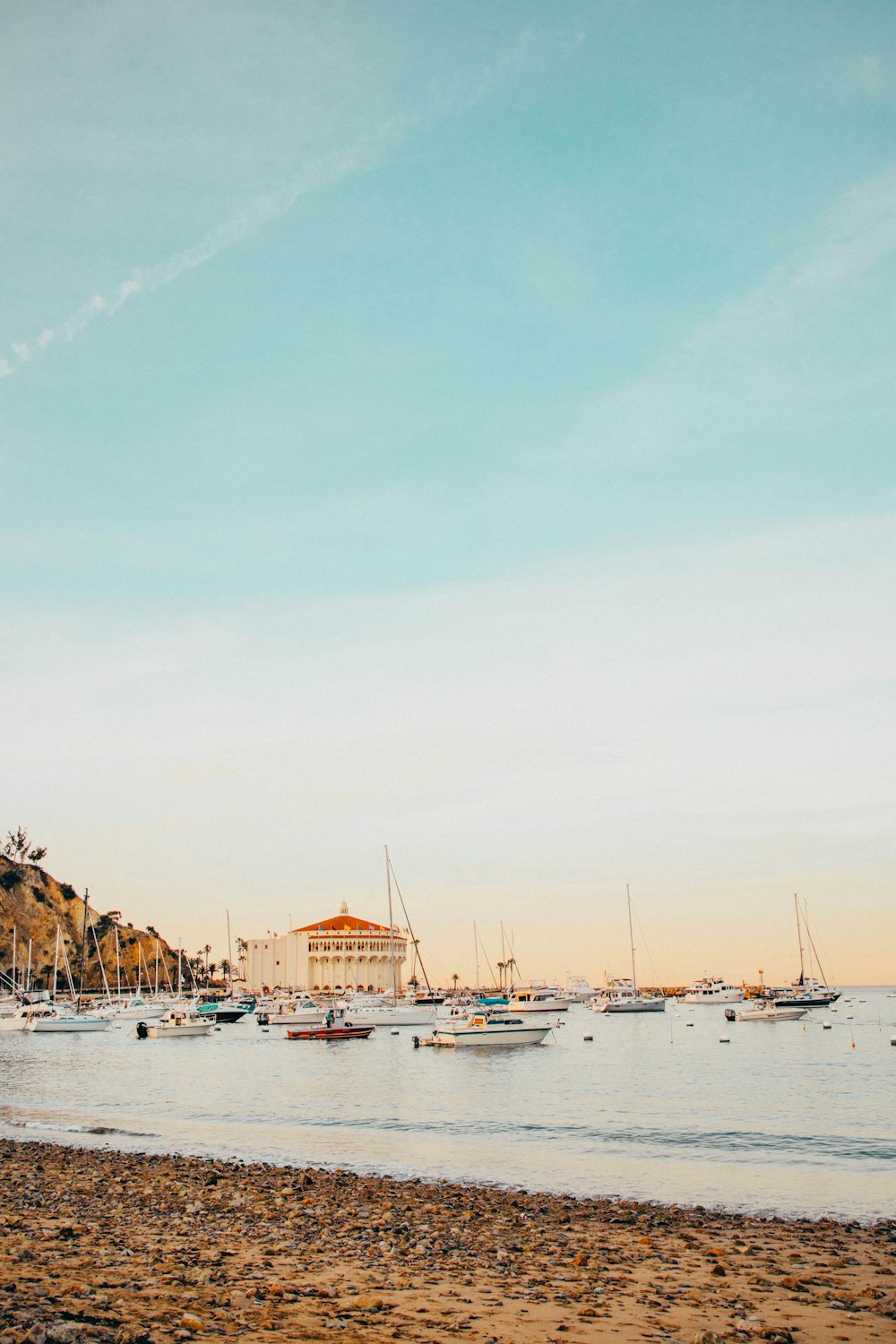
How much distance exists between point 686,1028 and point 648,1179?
284 feet

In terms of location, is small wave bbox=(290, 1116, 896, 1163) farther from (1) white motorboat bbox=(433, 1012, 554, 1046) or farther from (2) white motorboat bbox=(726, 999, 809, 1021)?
(2) white motorboat bbox=(726, 999, 809, 1021)

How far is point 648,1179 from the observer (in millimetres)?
25406

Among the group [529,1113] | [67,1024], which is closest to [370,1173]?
[529,1113]

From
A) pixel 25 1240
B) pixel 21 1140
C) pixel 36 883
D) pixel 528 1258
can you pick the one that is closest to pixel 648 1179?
pixel 528 1258

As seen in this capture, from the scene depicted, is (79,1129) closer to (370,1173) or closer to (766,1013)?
(370,1173)

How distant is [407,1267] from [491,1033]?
6167 centimetres

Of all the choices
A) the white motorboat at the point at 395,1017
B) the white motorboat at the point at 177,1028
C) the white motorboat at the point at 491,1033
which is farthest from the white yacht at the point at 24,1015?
the white motorboat at the point at 491,1033

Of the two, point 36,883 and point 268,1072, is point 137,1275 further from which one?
point 36,883

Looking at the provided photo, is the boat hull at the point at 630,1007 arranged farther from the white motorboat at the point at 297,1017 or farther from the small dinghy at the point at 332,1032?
the small dinghy at the point at 332,1032

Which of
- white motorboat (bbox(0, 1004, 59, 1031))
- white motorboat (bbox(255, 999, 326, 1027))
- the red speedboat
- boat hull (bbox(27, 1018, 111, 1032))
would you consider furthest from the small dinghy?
white motorboat (bbox(0, 1004, 59, 1031))

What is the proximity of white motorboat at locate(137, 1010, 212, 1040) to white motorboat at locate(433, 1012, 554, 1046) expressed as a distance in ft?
107

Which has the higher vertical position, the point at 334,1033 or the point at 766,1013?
the point at 334,1033

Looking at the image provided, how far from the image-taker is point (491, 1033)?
242ft

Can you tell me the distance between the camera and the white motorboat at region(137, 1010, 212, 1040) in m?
95.9
